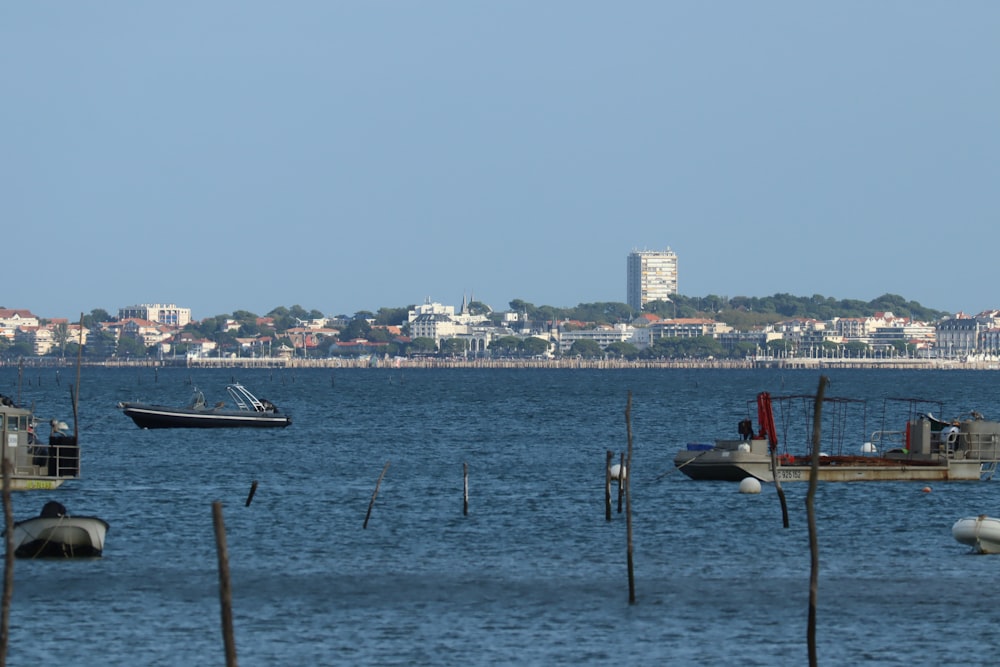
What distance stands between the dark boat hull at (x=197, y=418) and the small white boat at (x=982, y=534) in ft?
227

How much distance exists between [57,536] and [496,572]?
10.5 meters

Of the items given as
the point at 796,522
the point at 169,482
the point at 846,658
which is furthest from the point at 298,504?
the point at 846,658

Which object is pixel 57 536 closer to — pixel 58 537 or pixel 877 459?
pixel 58 537

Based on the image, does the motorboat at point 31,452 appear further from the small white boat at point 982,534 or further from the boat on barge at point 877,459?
the small white boat at point 982,534

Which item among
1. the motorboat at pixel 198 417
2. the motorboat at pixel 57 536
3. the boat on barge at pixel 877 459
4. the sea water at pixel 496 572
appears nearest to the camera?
the sea water at pixel 496 572

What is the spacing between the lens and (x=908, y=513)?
179 feet

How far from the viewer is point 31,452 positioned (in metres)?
54.9

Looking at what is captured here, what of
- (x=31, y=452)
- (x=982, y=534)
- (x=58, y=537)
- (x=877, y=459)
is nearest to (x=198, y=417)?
(x=31, y=452)

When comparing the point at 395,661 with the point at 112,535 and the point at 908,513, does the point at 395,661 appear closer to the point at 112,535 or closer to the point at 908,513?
the point at 112,535

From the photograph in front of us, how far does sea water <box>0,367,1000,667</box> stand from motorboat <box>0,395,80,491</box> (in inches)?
30.2

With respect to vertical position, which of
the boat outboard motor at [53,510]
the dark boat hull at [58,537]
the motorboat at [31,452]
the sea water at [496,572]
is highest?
the motorboat at [31,452]

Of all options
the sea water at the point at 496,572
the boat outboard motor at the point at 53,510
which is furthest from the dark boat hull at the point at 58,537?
the sea water at the point at 496,572

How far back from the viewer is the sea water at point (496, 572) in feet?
107

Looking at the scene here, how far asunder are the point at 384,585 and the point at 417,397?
148 m
